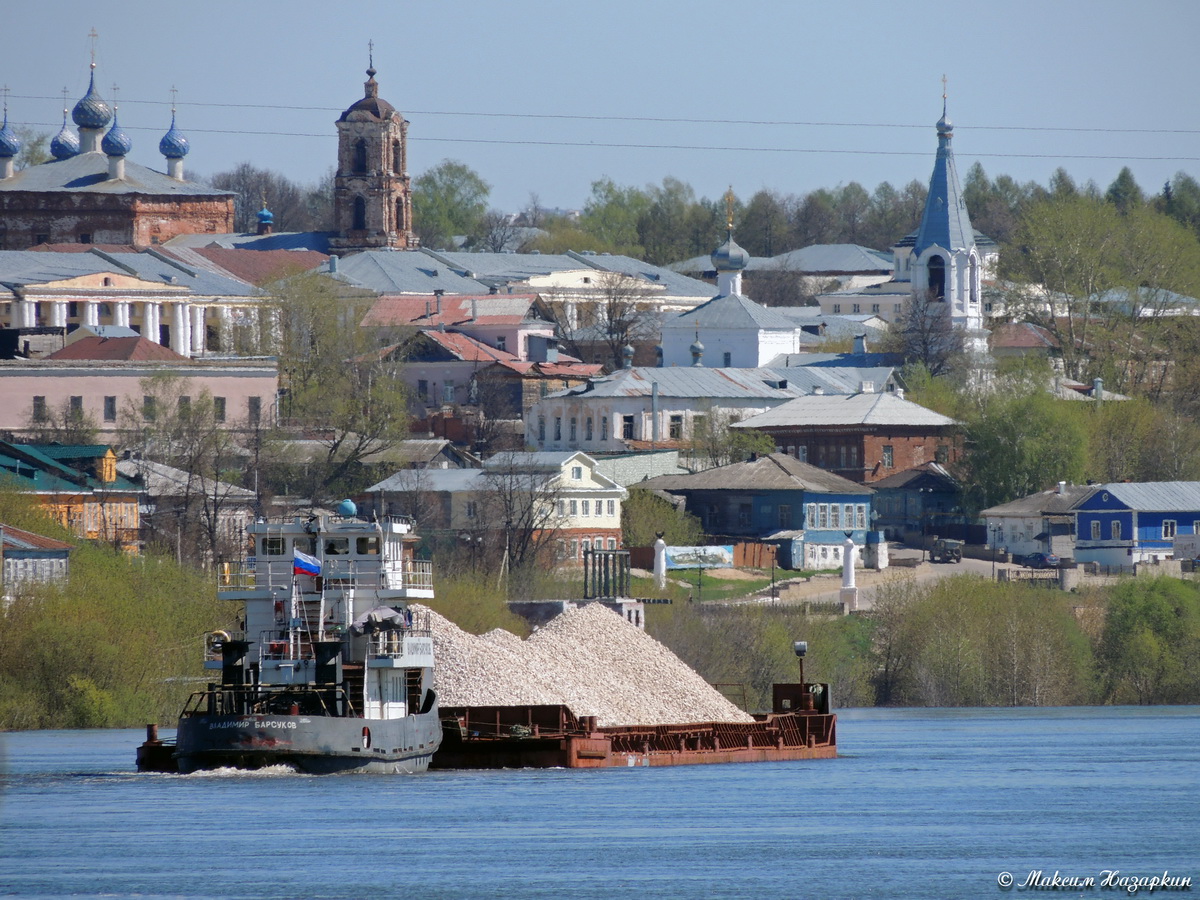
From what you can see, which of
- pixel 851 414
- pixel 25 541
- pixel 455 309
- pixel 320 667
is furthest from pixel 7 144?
pixel 320 667

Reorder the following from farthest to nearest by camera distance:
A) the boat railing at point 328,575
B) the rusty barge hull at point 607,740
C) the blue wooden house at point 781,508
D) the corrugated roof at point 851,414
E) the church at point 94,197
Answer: the church at point 94,197
the corrugated roof at point 851,414
the blue wooden house at point 781,508
the rusty barge hull at point 607,740
the boat railing at point 328,575

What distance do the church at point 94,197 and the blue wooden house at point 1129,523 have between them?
65.9 metres

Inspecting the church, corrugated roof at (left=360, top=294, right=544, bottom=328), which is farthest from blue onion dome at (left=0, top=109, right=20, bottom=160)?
corrugated roof at (left=360, top=294, right=544, bottom=328)

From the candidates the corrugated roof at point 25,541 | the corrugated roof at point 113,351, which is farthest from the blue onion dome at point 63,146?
the corrugated roof at point 25,541

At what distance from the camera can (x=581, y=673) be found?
57.7m

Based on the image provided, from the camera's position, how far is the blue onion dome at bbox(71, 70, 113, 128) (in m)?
151

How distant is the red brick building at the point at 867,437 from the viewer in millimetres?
107188

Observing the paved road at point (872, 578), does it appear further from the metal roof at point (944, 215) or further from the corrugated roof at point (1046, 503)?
the metal roof at point (944, 215)

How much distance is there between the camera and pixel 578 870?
36688mm

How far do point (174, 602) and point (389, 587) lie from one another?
18.1 metres

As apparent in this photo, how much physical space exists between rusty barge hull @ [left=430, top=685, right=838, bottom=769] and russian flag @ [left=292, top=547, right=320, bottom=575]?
4.31 metres

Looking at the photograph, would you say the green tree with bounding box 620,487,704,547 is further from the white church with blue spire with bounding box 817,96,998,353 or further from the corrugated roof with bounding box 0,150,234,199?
the corrugated roof with bounding box 0,150,234,199

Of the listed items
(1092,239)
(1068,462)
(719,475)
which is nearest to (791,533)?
(719,475)

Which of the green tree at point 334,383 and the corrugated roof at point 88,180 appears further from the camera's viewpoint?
the corrugated roof at point 88,180
